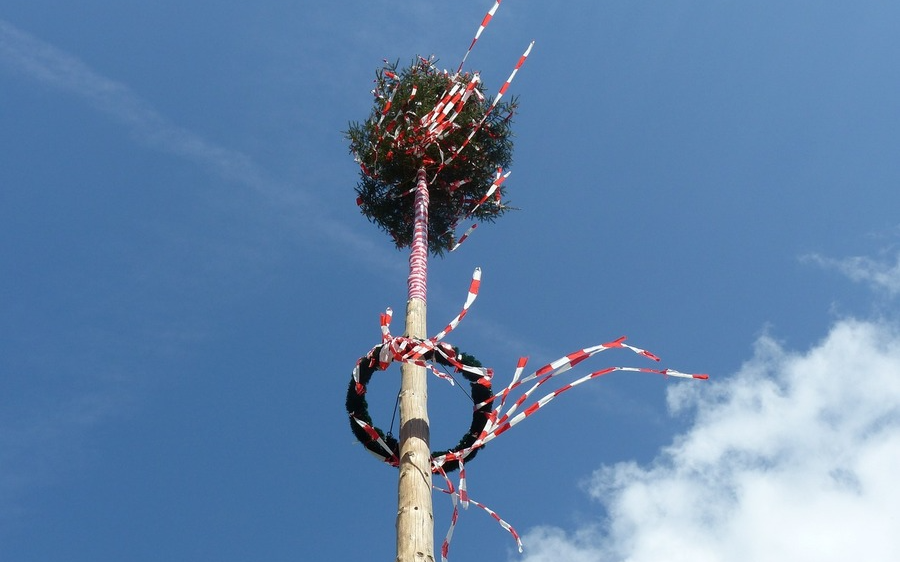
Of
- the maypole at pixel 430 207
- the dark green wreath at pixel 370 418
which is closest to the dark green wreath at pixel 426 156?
the maypole at pixel 430 207

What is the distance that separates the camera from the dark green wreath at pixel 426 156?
9.19 m

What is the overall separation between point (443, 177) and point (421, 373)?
3.56 metres

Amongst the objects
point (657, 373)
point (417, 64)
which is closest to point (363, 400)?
point (657, 373)

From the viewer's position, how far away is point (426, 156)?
9062 mm

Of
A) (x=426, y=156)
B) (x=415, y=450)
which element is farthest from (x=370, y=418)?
(x=426, y=156)

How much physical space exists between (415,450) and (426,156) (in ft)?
13.7

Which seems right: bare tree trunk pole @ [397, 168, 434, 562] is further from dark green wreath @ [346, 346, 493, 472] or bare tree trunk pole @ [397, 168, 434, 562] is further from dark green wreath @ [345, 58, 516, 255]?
dark green wreath @ [345, 58, 516, 255]

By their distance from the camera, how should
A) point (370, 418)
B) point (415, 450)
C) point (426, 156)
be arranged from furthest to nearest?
point (426, 156), point (370, 418), point (415, 450)

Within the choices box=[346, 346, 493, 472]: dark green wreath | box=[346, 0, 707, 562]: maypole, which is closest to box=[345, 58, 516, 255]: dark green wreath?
box=[346, 0, 707, 562]: maypole

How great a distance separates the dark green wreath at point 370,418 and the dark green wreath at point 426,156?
3.14 metres

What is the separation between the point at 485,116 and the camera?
380 inches

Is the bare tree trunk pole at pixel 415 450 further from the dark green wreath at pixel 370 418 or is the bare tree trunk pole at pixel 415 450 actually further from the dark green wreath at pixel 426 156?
the dark green wreath at pixel 426 156

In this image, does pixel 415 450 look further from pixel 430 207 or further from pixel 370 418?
pixel 430 207

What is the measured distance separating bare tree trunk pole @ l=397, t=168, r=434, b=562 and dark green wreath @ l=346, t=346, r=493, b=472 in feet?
0.74
